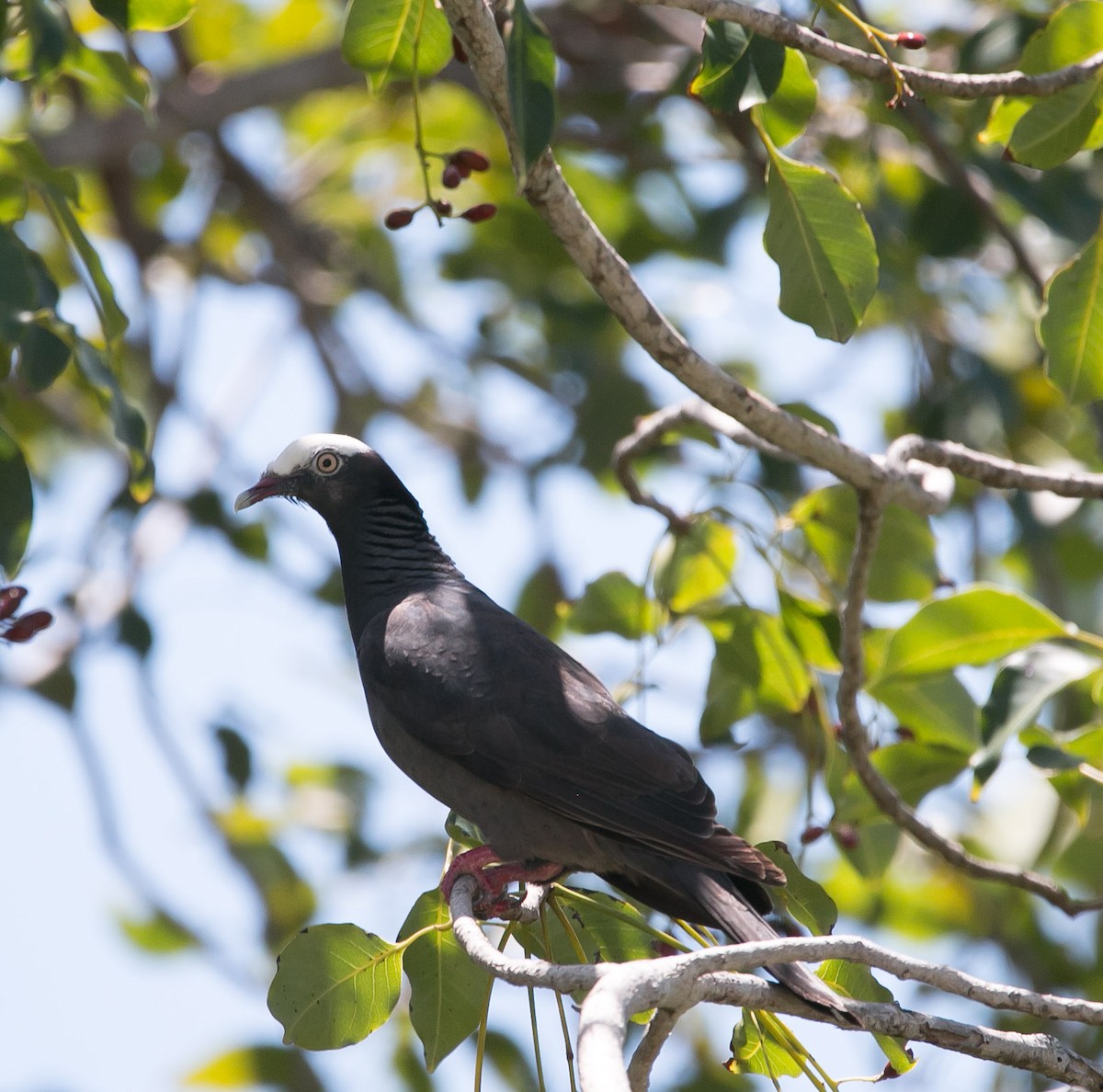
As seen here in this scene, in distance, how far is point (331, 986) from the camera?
275 cm

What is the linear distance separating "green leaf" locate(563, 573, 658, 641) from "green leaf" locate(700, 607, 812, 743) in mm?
216

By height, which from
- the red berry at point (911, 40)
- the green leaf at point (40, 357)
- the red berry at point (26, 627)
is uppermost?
the red berry at point (911, 40)

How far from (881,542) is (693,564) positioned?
1.60ft

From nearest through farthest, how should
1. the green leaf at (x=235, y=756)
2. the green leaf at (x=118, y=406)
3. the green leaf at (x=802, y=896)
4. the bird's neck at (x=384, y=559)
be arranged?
the green leaf at (x=802, y=896) < the green leaf at (x=118, y=406) < the bird's neck at (x=384, y=559) < the green leaf at (x=235, y=756)

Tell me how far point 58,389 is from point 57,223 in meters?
3.78

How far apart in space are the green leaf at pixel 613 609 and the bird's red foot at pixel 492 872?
2.14 feet

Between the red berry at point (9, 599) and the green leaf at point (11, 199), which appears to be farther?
the green leaf at point (11, 199)

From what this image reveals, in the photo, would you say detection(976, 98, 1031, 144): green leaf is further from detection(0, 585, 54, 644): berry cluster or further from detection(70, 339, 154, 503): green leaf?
detection(0, 585, 54, 644): berry cluster

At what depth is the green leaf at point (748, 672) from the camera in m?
3.47

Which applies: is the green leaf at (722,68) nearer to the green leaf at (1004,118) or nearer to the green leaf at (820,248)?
the green leaf at (820,248)

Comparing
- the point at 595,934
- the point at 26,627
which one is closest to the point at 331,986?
the point at 595,934

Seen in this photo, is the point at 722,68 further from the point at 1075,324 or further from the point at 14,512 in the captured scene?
the point at 14,512

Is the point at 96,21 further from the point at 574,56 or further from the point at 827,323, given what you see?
the point at 827,323

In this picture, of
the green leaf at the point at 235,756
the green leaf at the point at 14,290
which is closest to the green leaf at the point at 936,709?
the green leaf at the point at 14,290
